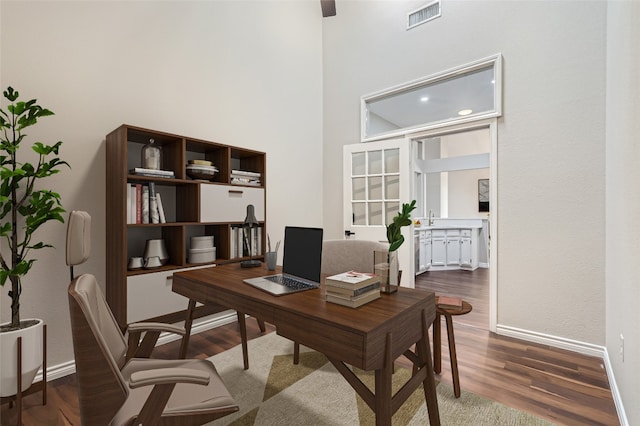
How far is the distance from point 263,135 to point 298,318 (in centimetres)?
283

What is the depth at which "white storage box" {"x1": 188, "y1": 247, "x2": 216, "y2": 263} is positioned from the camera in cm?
271

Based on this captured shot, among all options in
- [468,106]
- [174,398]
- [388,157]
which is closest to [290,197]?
[388,157]

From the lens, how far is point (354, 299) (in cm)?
131

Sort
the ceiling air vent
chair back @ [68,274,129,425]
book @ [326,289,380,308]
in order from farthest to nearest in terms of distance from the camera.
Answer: the ceiling air vent < book @ [326,289,380,308] < chair back @ [68,274,129,425]

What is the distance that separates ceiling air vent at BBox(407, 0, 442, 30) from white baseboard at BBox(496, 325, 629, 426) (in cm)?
349

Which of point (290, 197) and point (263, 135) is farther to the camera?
point (290, 197)

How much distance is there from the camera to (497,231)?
117 inches

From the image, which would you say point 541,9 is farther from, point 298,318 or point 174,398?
point 174,398

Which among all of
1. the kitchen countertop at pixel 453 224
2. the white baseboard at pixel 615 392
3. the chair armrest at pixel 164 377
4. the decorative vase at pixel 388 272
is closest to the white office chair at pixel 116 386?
the chair armrest at pixel 164 377

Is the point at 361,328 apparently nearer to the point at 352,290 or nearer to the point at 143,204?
the point at 352,290

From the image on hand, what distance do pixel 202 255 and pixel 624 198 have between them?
3.03 meters

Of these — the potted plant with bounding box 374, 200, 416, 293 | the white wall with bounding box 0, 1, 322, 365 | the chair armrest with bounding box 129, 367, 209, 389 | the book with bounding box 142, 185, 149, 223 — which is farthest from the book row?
the potted plant with bounding box 374, 200, 416, 293

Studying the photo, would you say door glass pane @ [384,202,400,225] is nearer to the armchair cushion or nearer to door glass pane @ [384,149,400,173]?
door glass pane @ [384,149,400,173]

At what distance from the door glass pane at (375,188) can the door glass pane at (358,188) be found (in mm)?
87
